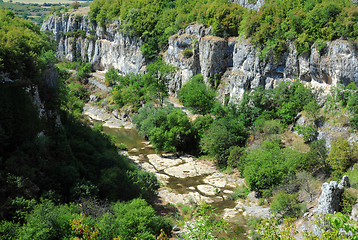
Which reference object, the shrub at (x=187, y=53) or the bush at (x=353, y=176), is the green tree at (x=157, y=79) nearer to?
the shrub at (x=187, y=53)

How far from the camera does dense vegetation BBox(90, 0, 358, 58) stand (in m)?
30.2

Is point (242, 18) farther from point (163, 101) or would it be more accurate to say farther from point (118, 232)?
point (118, 232)

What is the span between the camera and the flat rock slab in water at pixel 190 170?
3011 centimetres

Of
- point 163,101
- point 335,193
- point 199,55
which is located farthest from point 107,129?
point 335,193

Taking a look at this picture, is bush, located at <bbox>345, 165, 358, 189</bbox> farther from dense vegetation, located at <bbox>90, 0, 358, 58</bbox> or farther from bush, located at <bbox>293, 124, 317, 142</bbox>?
dense vegetation, located at <bbox>90, 0, 358, 58</bbox>

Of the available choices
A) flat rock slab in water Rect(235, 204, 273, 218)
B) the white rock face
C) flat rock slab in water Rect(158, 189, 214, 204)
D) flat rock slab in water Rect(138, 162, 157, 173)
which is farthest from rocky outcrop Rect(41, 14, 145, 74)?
flat rock slab in water Rect(235, 204, 273, 218)

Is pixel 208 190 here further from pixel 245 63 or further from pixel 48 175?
pixel 245 63

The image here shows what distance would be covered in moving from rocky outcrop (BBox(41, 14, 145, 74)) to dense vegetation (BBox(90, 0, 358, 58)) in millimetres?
3087

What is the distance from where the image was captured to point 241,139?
107 ft

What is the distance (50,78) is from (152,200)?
13.3m

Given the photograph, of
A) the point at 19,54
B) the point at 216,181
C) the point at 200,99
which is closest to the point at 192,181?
the point at 216,181

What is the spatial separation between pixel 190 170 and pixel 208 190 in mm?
5173

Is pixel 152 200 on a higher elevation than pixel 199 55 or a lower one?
lower

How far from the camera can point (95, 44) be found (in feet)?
248
